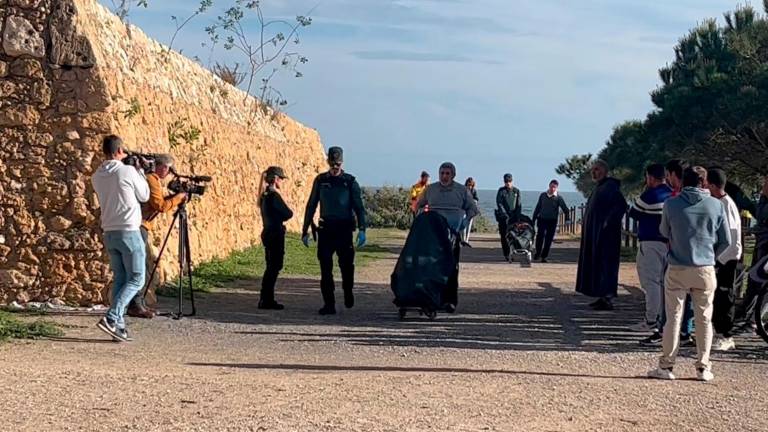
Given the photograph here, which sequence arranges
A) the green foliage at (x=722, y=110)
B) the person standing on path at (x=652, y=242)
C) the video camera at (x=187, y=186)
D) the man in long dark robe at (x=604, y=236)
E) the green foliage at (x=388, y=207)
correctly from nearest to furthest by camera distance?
the person standing on path at (x=652, y=242) < the video camera at (x=187, y=186) < the man in long dark robe at (x=604, y=236) < the green foliage at (x=722, y=110) < the green foliage at (x=388, y=207)

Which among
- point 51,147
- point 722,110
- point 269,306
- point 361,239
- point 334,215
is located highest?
point 722,110

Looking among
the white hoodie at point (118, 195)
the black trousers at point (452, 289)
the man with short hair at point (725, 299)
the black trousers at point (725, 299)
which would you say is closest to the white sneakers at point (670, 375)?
the man with short hair at point (725, 299)

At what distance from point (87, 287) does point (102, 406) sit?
512 cm

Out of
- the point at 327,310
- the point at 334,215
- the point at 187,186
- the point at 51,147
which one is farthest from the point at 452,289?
the point at 51,147

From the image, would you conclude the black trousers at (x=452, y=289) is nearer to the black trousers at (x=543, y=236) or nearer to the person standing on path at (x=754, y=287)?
the person standing on path at (x=754, y=287)

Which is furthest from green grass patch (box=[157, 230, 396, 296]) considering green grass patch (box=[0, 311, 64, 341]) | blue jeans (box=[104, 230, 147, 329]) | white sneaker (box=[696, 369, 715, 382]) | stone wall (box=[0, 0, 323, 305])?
white sneaker (box=[696, 369, 715, 382])

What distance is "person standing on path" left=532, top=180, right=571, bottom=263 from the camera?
70.6ft

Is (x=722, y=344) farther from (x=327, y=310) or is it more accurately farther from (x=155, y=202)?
(x=155, y=202)

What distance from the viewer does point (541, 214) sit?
71.4 ft

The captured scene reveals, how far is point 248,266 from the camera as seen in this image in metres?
18.5

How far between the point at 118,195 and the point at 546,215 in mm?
13183

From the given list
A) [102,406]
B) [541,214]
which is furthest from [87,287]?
[541,214]

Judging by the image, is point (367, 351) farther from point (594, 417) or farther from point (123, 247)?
point (594, 417)

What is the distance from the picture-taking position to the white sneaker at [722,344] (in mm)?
10078
